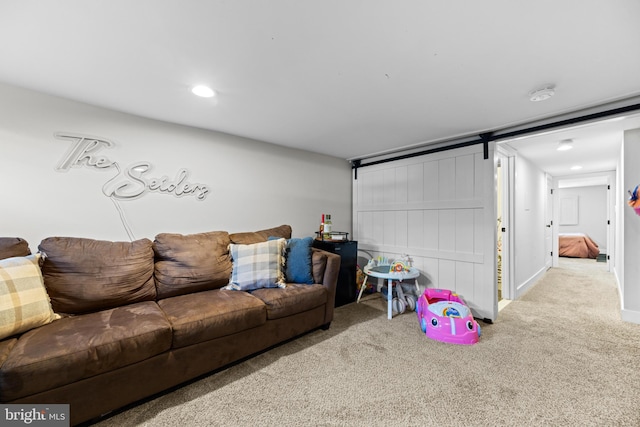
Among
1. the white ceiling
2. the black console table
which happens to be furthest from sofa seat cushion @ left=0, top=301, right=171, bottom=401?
the black console table

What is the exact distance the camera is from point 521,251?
12.7 feet

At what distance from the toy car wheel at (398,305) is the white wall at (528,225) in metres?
1.78

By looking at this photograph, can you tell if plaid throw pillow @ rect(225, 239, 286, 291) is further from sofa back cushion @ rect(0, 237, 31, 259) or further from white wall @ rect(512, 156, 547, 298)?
white wall @ rect(512, 156, 547, 298)

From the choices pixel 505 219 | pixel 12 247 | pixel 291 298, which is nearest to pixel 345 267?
pixel 291 298

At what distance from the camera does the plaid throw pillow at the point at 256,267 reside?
8.07 feet

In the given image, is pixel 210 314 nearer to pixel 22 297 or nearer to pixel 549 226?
pixel 22 297

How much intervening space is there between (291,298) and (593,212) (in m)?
10.3

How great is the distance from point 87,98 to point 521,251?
211 inches

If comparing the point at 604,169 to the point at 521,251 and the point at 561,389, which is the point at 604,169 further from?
the point at 561,389

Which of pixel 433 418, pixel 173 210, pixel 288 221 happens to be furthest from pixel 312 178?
pixel 433 418

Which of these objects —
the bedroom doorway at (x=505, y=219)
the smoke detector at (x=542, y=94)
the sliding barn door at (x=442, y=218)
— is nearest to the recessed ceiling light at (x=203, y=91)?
the smoke detector at (x=542, y=94)

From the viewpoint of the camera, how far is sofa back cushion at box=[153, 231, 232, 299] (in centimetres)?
228

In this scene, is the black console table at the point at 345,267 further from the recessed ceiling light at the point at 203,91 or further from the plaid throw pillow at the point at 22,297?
the plaid throw pillow at the point at 22,297

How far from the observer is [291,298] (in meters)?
2.32
